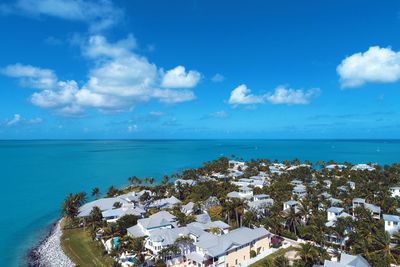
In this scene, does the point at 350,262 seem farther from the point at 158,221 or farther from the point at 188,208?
the point at 188,208

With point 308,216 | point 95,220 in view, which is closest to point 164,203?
point 95,220

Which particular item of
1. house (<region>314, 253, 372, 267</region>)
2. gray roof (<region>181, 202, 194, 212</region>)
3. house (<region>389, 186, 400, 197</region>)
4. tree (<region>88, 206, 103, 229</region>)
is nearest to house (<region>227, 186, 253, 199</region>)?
gray roof (<region>181, 202, 194, 212</region>)

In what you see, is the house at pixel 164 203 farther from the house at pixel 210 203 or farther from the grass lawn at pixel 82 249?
the grass lawn at pixel 82 249

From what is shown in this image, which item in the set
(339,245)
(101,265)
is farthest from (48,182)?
(339,245)

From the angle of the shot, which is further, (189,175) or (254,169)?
(254,169)

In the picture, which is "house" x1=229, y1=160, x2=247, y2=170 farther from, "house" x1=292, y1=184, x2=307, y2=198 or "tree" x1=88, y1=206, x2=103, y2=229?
"tree" x1=88, y1=206, x2=103, y2=229

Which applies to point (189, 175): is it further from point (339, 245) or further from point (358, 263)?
point (358, 263)
